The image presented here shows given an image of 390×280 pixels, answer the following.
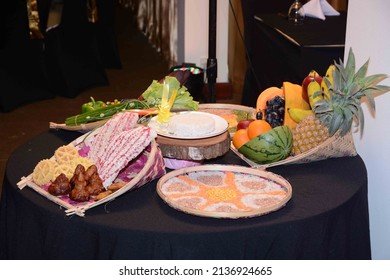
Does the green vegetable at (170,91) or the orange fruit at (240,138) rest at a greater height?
the green vegetable at (170,91)

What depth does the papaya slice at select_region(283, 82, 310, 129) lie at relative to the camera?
2.39m

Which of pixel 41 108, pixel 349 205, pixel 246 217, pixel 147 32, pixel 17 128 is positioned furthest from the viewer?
pixel 147 32

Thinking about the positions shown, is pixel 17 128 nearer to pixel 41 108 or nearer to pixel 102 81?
pixel 41 108

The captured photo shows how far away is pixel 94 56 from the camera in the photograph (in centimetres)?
560

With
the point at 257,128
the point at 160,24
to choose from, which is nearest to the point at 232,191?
the point at 257,128

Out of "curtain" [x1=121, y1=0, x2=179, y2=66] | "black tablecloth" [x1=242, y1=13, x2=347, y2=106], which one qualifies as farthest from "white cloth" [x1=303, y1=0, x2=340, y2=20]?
"curtain" [x1=121, y1=0, x2=179, y2=66]

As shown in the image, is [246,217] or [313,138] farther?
[313,138]

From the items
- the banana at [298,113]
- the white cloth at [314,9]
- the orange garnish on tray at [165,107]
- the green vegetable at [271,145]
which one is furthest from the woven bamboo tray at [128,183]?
the white cloth at [314,9]

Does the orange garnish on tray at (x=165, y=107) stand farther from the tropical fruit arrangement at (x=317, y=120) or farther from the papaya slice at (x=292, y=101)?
the papaya slice at (x=292, y=101)

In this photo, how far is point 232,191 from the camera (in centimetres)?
207

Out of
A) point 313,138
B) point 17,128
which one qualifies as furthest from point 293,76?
point 17,128

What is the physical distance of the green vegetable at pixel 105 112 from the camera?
2434 mm

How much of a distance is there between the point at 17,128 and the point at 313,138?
111 inches

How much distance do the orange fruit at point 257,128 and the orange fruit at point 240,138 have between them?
0.02 m
